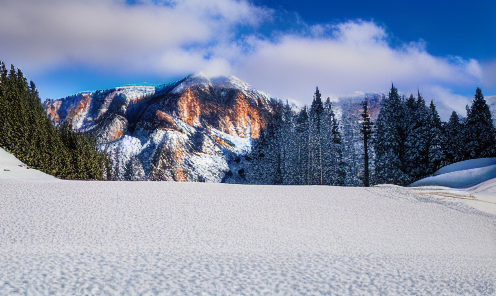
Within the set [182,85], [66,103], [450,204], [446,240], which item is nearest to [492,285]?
[446,240]

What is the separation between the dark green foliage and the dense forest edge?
3 centimetres

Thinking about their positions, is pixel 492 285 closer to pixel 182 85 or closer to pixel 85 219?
pixel 85 219

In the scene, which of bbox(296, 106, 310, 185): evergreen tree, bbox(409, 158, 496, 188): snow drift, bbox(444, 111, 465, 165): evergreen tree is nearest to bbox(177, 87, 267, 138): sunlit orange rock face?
bbox(296, 106, 310, 185): evergreen tree

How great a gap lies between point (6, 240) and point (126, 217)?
5.41 ft

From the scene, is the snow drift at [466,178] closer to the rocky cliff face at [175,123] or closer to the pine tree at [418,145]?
the pine tree at [418,145]

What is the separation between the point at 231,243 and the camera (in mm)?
3832

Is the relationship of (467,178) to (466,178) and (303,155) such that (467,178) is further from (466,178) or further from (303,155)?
(303,155)

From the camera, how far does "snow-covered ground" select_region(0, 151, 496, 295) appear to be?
2.22m

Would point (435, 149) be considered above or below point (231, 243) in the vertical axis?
above

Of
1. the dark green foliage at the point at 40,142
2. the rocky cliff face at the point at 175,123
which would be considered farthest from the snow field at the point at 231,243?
the rocky cliff face at the point at 175,123

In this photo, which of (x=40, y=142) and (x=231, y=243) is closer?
(x=231, y=243)

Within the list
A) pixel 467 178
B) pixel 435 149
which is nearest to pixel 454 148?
pixel 435 149

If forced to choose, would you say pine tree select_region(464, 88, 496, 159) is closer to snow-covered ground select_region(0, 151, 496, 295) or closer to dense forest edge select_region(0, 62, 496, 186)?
dense forest edge select_region(0, 62, 496, 186)

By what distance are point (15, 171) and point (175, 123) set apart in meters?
38.5
